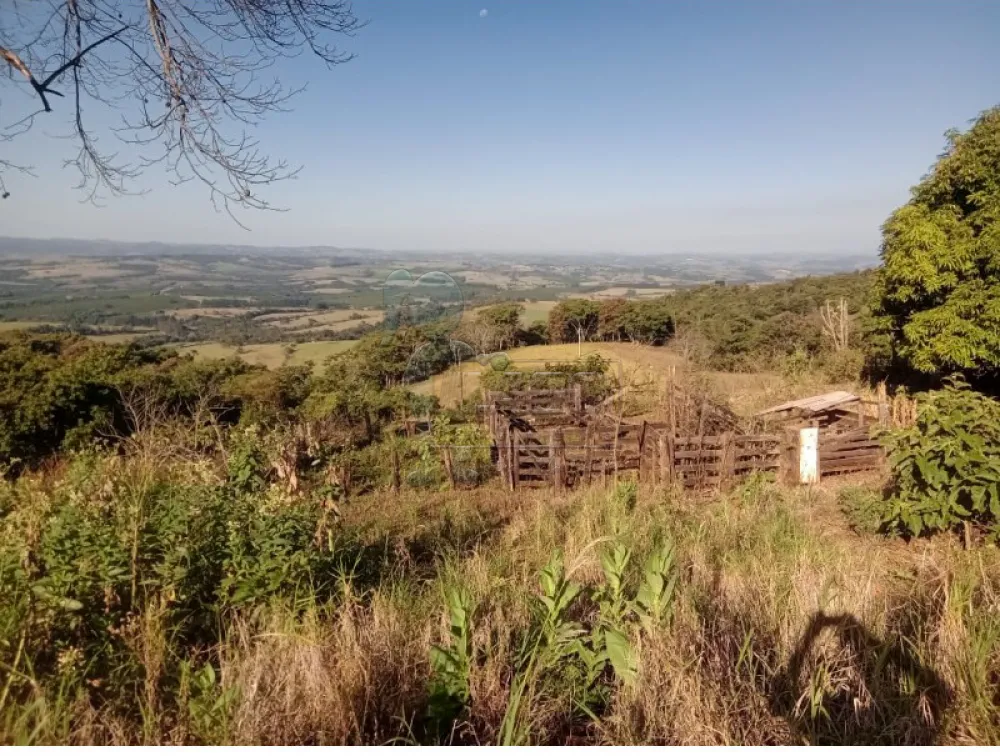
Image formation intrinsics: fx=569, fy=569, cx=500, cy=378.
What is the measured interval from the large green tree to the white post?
13.8ft

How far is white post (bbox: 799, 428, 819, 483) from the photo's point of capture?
964 centimetres

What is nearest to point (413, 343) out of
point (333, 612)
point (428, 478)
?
point (428, 478)

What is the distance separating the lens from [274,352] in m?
18.4

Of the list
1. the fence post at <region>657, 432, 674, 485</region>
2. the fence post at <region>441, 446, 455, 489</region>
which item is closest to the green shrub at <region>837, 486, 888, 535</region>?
the fence post at <region>657, 432, 674, 485</region>

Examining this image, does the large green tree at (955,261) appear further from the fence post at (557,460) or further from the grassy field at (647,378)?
the fence post at (557,460)

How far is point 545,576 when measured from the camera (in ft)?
6.98

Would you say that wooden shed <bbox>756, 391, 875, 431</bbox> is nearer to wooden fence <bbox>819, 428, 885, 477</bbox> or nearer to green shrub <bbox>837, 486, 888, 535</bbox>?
wooden fence <bbox>819, 428, 885, 477</bbox>

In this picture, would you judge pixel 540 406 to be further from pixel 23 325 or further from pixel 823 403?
pixel 23 325

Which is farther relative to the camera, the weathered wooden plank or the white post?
the weathered wooden plank

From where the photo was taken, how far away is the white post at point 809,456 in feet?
31.6

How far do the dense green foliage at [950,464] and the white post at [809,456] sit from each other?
4.98m

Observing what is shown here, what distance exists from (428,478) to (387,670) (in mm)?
8589

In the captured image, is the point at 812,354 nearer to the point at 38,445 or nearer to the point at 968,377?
the point at 968,377

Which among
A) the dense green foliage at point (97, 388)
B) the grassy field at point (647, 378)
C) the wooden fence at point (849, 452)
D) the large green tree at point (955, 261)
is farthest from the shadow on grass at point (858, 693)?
the grassy field at point (647, 378)
